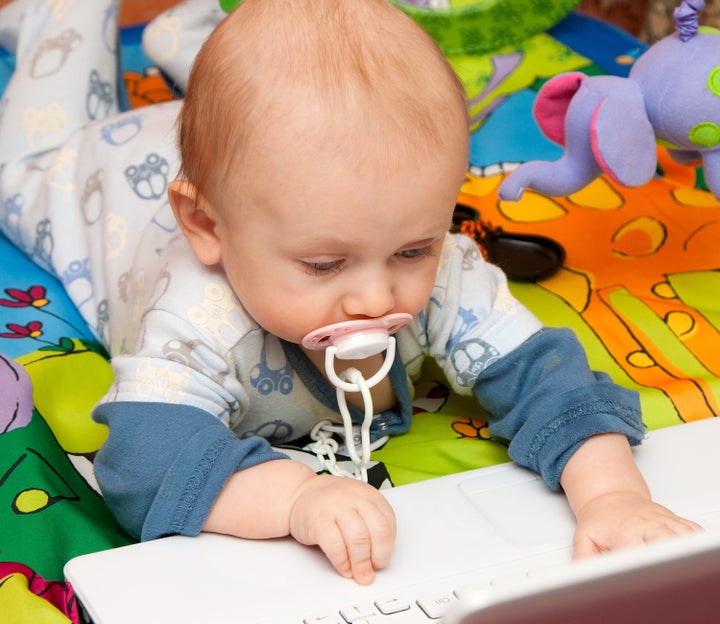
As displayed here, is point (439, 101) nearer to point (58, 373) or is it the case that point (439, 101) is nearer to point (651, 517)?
point (651, 517)

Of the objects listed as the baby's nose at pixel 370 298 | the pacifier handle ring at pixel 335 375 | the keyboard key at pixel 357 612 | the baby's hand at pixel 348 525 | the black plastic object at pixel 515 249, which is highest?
the baby's nose at pixel 370 298

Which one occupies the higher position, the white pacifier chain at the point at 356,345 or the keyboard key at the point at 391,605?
the white pacifier chain at the point at 356,345

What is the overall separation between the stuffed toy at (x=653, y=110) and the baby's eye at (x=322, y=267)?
1.08ft

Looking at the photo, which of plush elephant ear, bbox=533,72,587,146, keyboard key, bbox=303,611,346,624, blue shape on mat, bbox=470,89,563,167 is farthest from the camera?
blue shape on mat, bbox=470,89,563,167

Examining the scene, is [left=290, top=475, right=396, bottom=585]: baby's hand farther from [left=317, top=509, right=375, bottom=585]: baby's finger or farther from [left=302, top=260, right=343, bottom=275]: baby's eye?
[left=302, top=260, right=343, bottom=275]: baby's eye

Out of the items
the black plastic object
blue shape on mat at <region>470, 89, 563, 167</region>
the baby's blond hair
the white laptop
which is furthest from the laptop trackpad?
blue shape on mat at <region>470, 89, 563, 167</region>

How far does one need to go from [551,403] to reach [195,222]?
30cm

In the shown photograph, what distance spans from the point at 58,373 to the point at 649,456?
1.71ft

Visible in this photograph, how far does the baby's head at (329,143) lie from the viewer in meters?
0.68

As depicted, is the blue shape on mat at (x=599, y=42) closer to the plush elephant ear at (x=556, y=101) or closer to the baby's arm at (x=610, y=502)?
the plush elephant ear at (x=556, y=101)

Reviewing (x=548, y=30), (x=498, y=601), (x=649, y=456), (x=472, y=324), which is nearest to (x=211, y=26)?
(x=548, y=30)

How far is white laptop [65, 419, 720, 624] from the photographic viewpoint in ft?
2.04

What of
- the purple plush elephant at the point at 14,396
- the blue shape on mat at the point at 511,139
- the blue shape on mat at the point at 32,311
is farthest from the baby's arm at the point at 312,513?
the blue shape on mat at the point at 511,139

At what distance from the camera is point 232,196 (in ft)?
2.38
